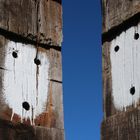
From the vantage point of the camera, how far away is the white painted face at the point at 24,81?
30.1 ft

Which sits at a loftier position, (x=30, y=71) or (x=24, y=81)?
(x=30, y=71)

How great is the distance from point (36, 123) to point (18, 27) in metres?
1.69

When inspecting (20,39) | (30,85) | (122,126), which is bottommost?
(122,126)

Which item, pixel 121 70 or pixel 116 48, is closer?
pixel 121 70

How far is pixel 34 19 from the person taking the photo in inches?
390

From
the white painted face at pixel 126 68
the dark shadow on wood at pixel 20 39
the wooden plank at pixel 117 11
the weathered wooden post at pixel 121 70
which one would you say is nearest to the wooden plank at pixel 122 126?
the weathered wooden post at pixel 121 70

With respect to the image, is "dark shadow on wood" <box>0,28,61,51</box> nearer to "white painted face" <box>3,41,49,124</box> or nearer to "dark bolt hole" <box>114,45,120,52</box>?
"white painted face" <box>3,41,49,124</box>

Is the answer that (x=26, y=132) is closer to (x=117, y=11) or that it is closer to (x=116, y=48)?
(x=116, y=48)

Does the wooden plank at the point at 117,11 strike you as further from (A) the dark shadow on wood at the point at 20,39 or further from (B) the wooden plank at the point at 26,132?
(B) the wooden plank at the point at 26,132

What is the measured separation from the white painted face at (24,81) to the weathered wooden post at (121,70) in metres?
1.24

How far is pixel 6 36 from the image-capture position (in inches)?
369

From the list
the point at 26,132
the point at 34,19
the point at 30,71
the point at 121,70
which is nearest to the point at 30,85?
the point at 30,71

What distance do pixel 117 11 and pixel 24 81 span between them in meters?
2.33

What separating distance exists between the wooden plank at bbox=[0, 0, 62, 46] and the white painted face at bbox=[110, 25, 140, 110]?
111 cm
